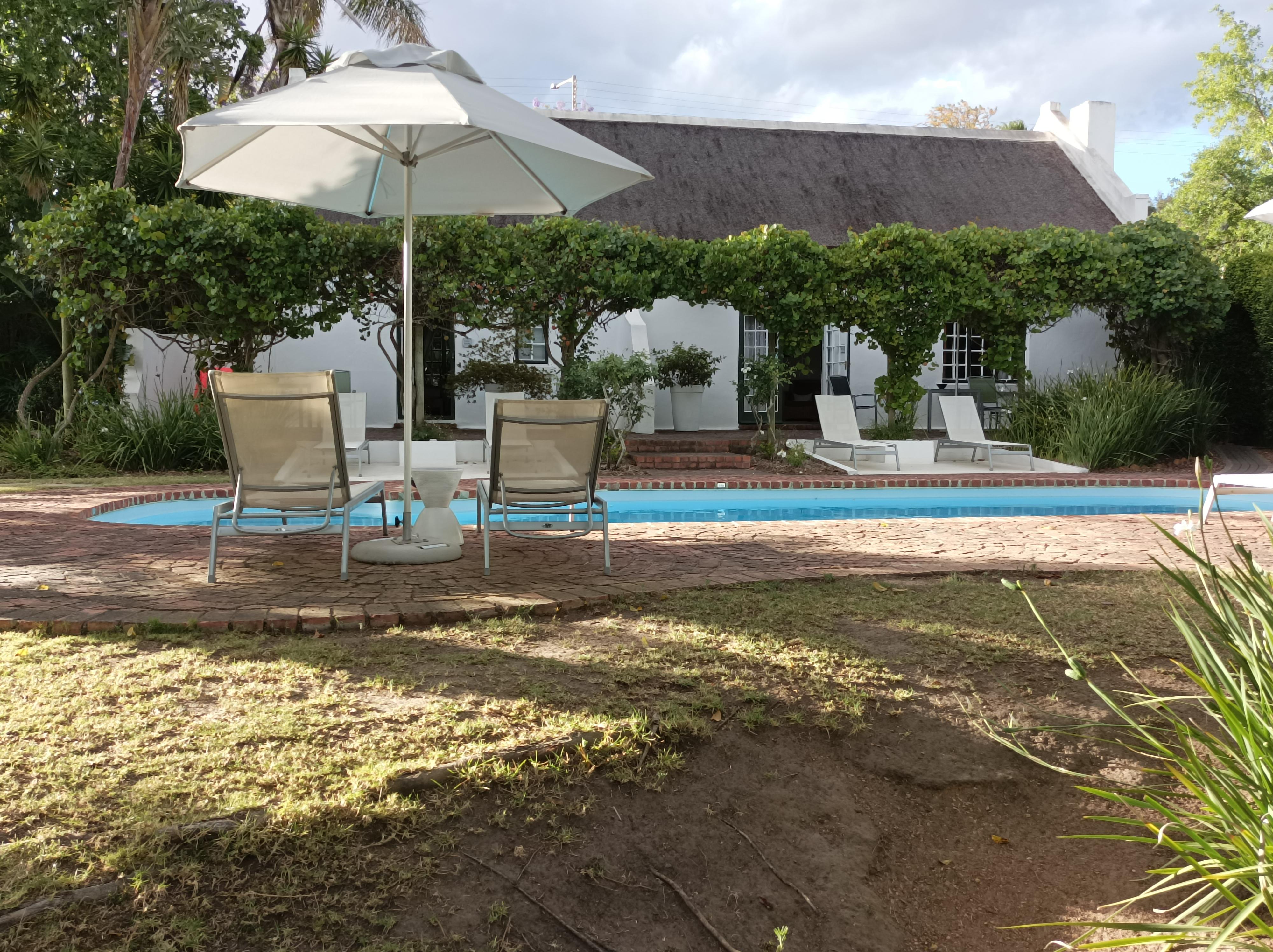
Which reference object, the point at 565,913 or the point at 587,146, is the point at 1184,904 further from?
the point at 587,146

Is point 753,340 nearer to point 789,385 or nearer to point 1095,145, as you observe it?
point 789,385

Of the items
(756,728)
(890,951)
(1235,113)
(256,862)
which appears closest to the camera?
(256,862)

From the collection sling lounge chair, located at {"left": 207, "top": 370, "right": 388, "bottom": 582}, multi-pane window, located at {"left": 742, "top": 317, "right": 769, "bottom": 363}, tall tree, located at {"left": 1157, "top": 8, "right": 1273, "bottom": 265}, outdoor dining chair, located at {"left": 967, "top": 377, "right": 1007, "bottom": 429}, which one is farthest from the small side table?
tall tree, located at {"left": 1157, "top": 8, "right": 1273, "bottom": 265}

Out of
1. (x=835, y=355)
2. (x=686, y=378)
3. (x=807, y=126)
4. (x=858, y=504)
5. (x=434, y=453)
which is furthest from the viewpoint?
(x=807, y=126)

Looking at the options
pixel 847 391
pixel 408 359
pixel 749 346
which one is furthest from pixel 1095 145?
pixel 408 359

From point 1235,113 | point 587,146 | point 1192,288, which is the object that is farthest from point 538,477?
point 1235,113

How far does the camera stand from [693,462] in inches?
514

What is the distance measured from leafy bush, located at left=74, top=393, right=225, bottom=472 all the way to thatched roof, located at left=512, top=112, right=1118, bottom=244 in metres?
8.24

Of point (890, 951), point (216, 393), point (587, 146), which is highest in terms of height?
point (587, 146)

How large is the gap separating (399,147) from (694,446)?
822 cm

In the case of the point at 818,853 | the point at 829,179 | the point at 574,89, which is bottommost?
the point at 818,853

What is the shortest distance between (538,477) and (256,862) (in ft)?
11.0

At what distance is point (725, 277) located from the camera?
13484 mm

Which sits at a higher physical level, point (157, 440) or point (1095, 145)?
point (1095, 145)
